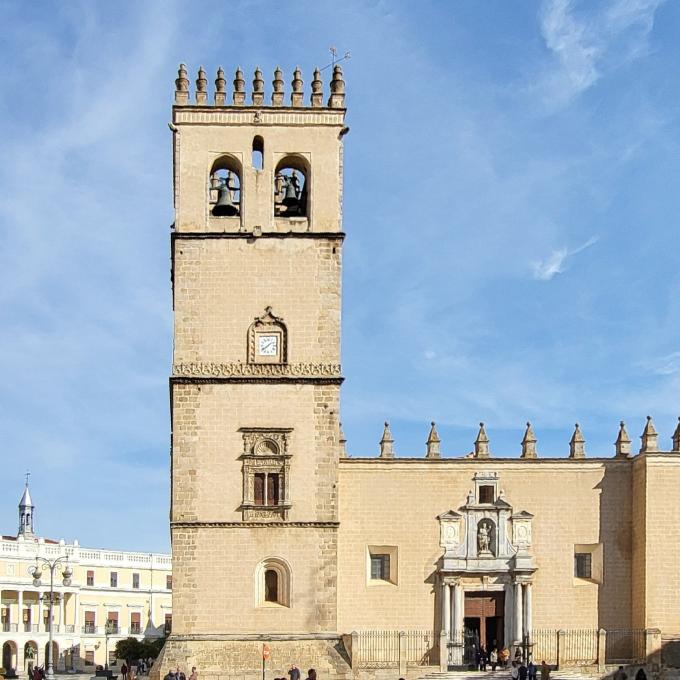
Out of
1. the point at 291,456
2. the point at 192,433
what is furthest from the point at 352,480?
the point at 192,433

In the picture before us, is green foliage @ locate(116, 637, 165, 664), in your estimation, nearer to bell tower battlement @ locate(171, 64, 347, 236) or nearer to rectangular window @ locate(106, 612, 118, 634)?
rectangular window @ locate(106, 612, 118, 634)

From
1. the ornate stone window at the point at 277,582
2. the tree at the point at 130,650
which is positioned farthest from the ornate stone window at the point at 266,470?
the tree at the point at 130,650

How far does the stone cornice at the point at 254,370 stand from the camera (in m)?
34.8

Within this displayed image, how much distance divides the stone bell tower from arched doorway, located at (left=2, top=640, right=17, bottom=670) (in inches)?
1675

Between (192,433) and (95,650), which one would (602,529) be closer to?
(192,433)

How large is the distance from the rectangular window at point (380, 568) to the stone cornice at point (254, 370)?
5.20 metres

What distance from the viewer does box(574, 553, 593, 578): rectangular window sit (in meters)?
36.4

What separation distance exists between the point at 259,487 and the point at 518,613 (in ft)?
25.6

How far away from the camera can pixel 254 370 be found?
34844mm

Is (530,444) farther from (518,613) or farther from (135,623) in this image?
(135,623)

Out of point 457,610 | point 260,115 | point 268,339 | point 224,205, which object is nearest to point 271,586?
point 457,610

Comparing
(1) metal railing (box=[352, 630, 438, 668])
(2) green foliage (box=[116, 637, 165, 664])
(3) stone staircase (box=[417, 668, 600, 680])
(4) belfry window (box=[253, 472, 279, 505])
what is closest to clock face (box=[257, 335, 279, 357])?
(4) belfry window (box=[253, 472, 279, 505])

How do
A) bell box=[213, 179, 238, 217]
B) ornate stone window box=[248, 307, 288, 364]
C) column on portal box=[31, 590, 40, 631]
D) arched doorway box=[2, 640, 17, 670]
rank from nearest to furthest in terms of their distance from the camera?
ornate stone window box=[248, 307, 288, 364]
bell box=[213, 179, 238, 217]
arched doorway box=[2, 640, 17, 670]
column on portal box=[31, 590, 40, 631]

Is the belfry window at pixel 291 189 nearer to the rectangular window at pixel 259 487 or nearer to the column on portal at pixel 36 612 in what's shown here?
the rectangular window at pixel 259 487
